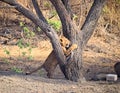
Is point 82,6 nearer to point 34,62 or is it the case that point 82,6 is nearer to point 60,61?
point 34,62

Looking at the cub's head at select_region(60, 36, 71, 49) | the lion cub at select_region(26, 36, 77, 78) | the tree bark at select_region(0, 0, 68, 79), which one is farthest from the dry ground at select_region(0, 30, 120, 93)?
the cub's head at select_region(60, 36, 71, 49)

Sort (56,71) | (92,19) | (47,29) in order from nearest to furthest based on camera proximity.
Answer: (47,29) < (92,19) < (56,71)

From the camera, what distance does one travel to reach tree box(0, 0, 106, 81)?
7.51 meters

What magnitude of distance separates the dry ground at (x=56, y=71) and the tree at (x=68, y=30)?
0.29 meters

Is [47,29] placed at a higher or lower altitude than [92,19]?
lower

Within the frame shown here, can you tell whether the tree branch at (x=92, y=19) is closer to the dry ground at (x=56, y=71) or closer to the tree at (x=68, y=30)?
the tree at (x=68, y=30)

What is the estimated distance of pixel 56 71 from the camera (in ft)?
34.7

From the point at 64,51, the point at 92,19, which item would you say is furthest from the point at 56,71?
the point at 92,19

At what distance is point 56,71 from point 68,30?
3028mm

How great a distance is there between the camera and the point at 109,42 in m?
13.9

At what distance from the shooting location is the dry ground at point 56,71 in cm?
714

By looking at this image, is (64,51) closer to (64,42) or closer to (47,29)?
(64,42)

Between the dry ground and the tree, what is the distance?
0.29 meters

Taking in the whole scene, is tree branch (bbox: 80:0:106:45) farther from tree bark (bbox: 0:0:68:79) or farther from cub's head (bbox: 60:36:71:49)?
tree bark (bbox: 0:0:68:79)
